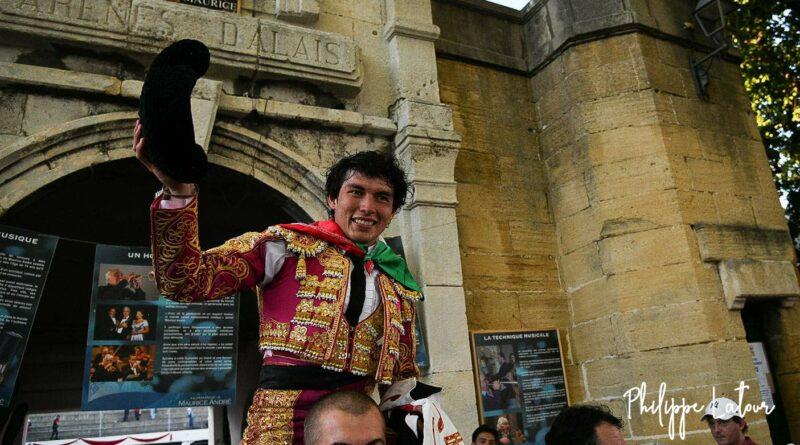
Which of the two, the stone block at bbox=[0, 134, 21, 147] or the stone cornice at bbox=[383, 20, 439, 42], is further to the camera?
the stone cornice at bbox=[383, 20, 439, 42]

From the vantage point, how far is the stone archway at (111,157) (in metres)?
3.68

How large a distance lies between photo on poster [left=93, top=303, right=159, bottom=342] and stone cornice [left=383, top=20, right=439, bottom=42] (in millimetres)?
3096

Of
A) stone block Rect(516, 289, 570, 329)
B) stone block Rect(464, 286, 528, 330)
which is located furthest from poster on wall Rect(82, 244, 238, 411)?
stone block Rect(516, 289, 570, 329)

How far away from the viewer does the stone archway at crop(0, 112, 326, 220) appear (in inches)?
145

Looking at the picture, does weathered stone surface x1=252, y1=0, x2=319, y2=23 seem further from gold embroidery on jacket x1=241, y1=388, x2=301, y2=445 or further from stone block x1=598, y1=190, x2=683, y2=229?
gold embroidery on jacket x1=241, y1=388, x2=301, y2=445

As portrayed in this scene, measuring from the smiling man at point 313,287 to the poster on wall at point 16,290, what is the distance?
2724 mm

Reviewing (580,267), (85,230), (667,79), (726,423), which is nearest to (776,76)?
(667,79)

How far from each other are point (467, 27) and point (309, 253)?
4.79 metres

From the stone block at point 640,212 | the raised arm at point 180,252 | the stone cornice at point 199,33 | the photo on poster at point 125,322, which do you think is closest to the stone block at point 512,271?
the stone block at point 640,212

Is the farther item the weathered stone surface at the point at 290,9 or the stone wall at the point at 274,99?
the weathered stone surface at the point at 290,9

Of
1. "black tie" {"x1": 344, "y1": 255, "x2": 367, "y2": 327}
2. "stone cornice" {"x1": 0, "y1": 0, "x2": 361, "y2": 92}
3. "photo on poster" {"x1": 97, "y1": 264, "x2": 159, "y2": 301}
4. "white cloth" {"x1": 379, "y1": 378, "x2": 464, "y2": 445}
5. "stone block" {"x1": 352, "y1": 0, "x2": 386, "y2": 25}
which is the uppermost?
"stone block" {"x1": 352, "y1": 0, "x2": 386, "y2": 25}

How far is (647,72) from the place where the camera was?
533 centimetres

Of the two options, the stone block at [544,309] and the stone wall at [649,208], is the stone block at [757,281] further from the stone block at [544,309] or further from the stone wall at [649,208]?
the stone block at [544,309]

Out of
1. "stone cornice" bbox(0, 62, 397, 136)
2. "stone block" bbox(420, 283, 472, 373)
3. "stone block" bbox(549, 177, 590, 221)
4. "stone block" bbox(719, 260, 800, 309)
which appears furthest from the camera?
"stone block" bbox(549, 177, 590, 221)
